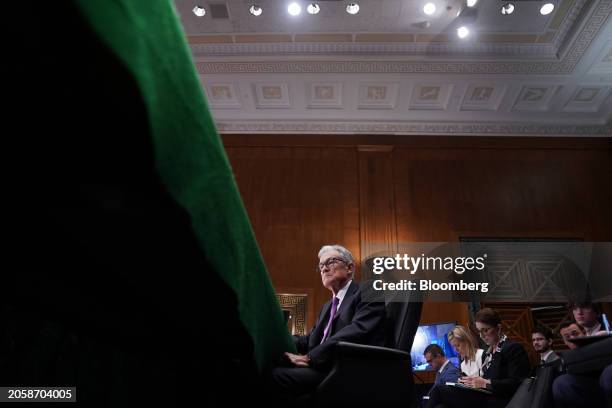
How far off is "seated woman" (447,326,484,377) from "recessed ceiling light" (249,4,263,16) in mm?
4853

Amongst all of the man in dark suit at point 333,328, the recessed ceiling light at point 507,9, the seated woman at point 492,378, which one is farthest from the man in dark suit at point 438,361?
the recessed ceiling light at point 507,9

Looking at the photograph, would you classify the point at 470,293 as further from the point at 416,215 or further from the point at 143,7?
the point at 143,7

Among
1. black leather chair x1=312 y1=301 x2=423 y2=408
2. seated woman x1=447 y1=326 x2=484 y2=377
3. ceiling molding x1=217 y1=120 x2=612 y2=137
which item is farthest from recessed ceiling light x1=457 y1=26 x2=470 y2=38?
black leather chair x1=312 y1=301 x2=423 y2=408

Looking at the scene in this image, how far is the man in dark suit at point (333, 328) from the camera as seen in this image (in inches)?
78.9

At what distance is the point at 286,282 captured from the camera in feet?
23.0

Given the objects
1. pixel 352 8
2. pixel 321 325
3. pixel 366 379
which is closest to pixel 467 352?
pixel 321 325

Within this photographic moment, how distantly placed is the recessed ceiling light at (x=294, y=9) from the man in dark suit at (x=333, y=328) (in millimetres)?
4507

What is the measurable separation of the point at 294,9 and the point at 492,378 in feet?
Result: 16.9

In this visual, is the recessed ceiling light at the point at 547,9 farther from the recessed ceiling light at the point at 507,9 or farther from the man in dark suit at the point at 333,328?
the man in dark suit at the point at 333,328

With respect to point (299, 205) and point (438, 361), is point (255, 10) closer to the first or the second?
point (299, 205)

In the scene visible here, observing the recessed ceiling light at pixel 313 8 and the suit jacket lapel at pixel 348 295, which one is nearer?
the suit jacket lapel at pixel 348 295

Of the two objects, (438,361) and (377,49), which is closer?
(438,361)

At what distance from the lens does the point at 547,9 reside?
6.18 metres

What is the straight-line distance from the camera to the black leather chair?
193cm
